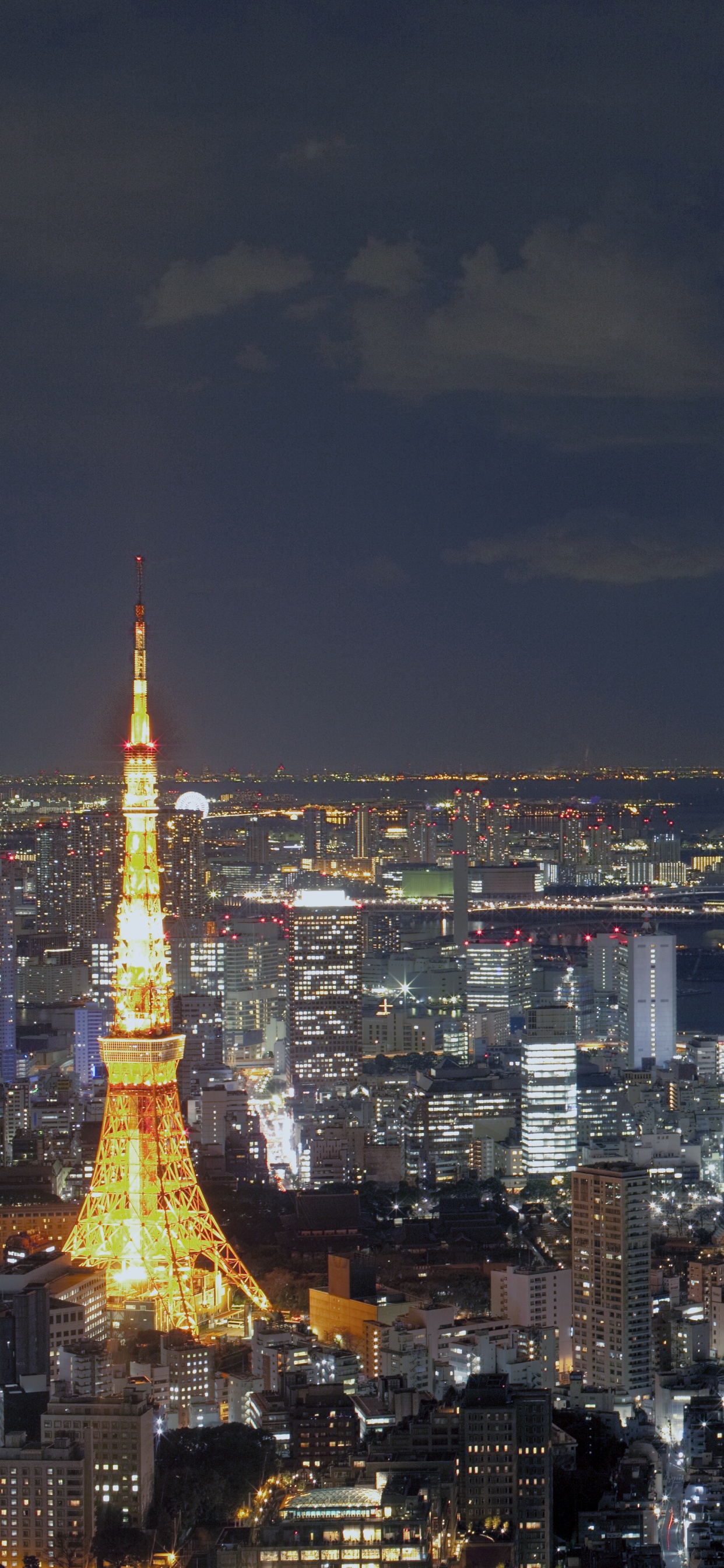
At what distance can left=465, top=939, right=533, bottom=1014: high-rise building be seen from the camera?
2092 cm

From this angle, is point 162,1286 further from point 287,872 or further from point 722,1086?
point 287,872

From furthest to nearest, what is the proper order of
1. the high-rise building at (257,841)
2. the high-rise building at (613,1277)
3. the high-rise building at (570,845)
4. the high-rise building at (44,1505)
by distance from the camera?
1. the high-rise building at (570,845)
2. the high-rise building at (257,841)
3. the high-rise building at (613,1277)
4. the high-rise building at (44,1505)

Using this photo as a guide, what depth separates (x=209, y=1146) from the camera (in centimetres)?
1298

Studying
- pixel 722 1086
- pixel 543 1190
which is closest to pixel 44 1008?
pixel 722 1086

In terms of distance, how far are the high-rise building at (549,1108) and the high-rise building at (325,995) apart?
180 centimetres

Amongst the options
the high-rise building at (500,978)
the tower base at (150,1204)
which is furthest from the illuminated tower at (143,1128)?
the high-rise building at (500,978)

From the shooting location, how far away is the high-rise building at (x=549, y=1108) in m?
14.1

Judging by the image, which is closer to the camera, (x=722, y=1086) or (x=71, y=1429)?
(x=71, y=1429)

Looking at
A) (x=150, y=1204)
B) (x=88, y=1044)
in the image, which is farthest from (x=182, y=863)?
(x=150, y=1204)

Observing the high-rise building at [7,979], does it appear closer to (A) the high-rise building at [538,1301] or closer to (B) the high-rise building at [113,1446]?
(A) the high-rise building at [538,1301]

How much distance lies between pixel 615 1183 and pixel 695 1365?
0.94m

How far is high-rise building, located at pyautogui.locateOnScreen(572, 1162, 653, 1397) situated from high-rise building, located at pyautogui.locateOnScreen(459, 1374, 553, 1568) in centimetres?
189

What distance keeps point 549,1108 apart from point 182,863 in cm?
853

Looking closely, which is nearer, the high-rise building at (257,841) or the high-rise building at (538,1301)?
the high-rise building at (538,1301)
